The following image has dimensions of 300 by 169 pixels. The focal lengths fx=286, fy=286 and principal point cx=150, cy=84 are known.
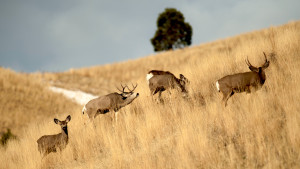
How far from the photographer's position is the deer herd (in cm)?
655

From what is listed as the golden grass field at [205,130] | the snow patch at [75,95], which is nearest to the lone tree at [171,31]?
the snow patch at [75,95]

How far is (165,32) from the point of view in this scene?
132 feet

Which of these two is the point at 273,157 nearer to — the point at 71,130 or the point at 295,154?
the point at 295,154

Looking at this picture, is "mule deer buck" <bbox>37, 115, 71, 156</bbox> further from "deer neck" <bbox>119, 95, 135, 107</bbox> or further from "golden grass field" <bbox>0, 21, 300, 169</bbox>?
"deer neck" <bbox>119, 95, 135, 107</bbox>

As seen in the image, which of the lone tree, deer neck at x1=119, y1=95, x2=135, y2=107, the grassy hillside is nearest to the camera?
deer neck at x1=119, y1=95, x2=135, y2=107

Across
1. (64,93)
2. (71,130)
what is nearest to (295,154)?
(71,130)

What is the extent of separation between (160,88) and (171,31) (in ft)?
105

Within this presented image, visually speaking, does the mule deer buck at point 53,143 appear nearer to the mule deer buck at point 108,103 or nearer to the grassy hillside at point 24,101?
the mule deer buck at point 108,103

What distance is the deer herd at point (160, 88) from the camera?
6.55 m

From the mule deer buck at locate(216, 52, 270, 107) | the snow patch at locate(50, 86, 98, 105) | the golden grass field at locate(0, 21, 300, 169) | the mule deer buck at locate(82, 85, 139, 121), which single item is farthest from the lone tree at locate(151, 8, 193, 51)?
the mule deer buck at locate(216, 52, 270, 107)

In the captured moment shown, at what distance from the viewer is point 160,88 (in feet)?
30.7

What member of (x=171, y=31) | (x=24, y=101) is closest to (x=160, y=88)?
(x=24, y=101)

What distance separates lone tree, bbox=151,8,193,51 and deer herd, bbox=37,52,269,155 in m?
31.0

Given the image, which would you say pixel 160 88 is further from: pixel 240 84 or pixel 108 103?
pixel 240 84
